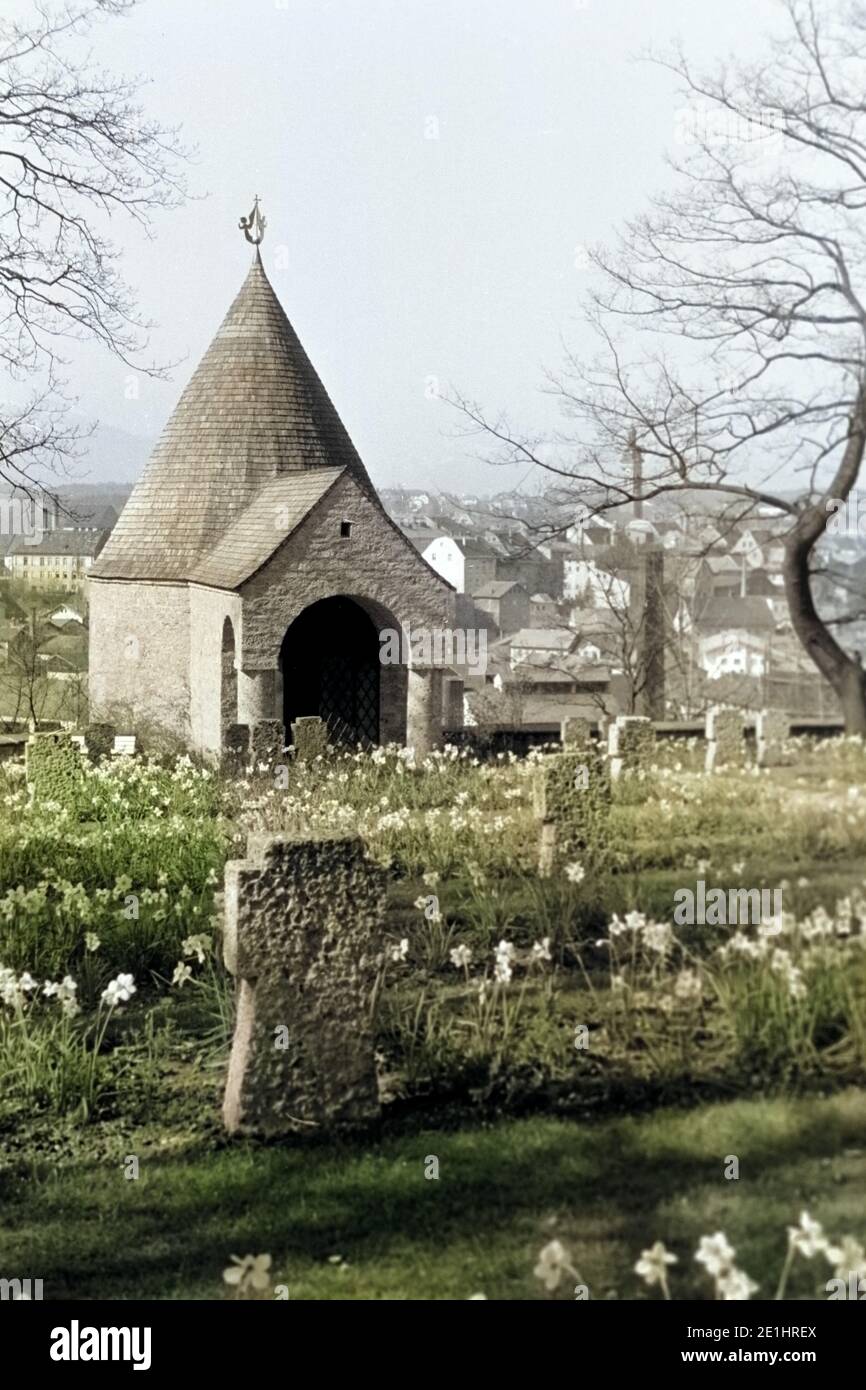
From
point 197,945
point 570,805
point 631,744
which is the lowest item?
point 197,945

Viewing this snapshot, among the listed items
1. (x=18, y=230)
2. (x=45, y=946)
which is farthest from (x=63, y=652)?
(x=18, y=230)

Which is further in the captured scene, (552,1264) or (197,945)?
(197,945)

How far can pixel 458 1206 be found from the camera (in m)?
3.58

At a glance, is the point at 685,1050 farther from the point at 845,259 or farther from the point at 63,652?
the point at 63,652

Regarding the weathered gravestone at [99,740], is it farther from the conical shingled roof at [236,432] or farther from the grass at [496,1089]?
the conical shingled roof at [236,432]

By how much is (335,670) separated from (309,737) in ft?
0.74

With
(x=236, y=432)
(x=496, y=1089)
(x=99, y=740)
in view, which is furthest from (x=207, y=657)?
(x=496, y=1089)

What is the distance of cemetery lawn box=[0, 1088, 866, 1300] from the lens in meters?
3.44

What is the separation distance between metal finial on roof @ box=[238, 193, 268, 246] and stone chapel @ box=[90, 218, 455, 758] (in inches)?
0.8

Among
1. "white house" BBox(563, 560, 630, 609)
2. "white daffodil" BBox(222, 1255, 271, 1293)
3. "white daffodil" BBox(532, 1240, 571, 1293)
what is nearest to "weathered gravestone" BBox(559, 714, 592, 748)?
"white house" BBox(563, 560, 630, 609)

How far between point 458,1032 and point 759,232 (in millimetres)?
2244

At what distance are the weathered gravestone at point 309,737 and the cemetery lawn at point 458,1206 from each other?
3.63ft

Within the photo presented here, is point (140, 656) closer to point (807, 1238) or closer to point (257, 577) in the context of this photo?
point (257, 577)

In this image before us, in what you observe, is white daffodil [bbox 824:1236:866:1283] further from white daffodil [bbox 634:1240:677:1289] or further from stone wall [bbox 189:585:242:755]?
stone wall [bbox 189:585:242:755]
